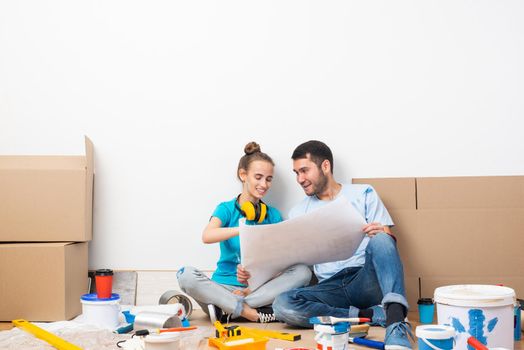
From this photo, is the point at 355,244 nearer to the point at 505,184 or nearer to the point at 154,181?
the point at 505,184

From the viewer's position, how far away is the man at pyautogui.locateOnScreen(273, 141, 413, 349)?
81.1 inches

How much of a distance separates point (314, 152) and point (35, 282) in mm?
1228

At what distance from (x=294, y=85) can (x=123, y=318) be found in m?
1.24

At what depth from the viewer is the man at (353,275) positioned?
2061mm

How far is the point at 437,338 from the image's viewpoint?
1.47 meters

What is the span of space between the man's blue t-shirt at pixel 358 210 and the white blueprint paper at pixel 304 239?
0.46ft

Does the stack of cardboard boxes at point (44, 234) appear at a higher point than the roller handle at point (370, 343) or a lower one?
higher

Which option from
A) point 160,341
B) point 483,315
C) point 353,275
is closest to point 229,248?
point 353,275

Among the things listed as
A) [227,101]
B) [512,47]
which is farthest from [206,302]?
[512,47]

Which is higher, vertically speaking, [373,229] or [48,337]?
[373,229]

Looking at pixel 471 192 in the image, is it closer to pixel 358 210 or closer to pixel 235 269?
pixel 358 210

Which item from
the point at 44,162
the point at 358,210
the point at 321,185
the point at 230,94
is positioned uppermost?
the point at 230,94

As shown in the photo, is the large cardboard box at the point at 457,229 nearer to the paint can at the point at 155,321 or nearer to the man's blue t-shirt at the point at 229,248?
the man's blue t-shirt at the point at 229,248

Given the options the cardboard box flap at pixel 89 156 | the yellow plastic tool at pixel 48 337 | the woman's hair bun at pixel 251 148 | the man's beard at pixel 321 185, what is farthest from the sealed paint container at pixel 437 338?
the cardboard box flap at pixel 89 156
